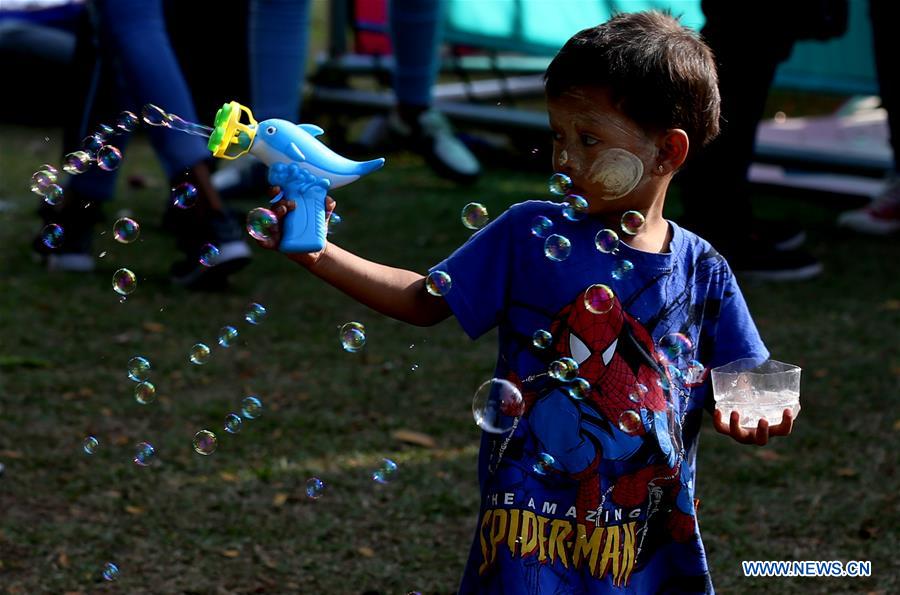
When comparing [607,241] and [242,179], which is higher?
[607,241]

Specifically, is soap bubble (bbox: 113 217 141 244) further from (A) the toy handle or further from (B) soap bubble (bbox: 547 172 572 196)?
(B) soap bubble (bbox: 547 172 572 196)

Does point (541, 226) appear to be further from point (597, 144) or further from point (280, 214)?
point (280, 214)

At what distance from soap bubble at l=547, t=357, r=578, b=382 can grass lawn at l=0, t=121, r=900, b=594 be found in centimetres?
41

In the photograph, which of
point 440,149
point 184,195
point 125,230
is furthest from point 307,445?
point 440,149

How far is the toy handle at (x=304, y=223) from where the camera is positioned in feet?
5.63

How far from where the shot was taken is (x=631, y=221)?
1865 millimetres

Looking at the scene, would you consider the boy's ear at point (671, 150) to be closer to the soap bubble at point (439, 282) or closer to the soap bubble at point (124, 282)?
the soap bubble at point (439, 282)

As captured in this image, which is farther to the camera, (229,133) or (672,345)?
(672,345)

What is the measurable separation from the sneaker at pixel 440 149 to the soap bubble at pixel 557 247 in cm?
447

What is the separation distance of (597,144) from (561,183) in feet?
0.24

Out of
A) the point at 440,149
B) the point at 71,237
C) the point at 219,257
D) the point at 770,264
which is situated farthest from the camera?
the point at 440,149

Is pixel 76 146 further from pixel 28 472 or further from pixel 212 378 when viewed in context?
pixel 28 472

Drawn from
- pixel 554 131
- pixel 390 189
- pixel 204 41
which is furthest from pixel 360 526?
pixel 390 189

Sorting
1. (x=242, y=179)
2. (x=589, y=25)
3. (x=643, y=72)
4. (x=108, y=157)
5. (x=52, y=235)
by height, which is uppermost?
(x=643, y=72)
